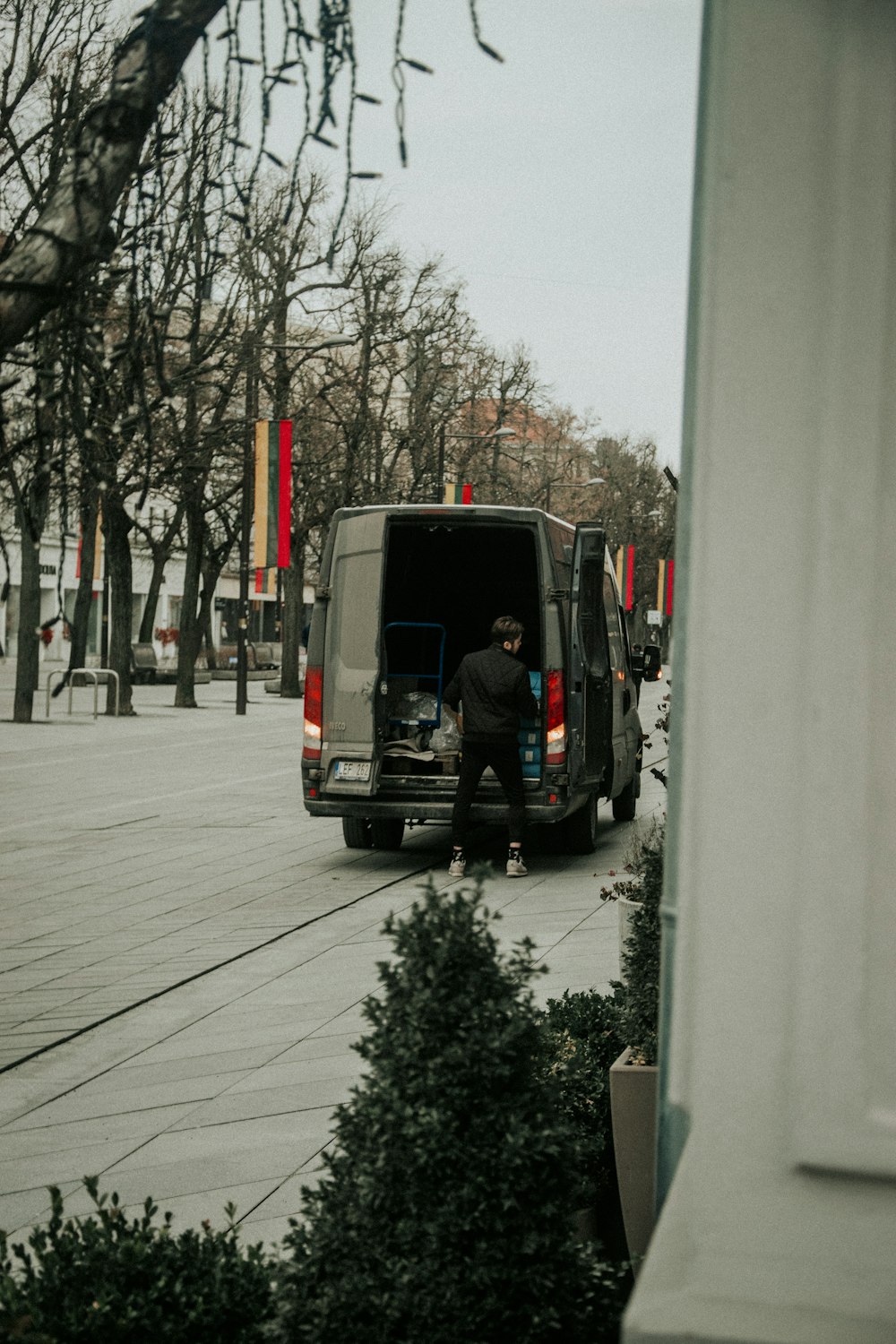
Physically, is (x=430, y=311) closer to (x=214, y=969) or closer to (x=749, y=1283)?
(x=214, y=969)

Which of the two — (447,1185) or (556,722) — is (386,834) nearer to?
(556,722)

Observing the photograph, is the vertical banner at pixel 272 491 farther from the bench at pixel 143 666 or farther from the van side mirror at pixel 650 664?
the bench at pixel 143 666

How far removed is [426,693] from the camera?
1344cm

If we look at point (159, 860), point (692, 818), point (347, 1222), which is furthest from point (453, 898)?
point (159, 860)

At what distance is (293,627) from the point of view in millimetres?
37594

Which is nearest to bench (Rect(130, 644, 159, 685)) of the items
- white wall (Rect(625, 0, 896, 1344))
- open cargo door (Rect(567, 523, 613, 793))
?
open cargo door (Rect(567, 523, 613, 793))

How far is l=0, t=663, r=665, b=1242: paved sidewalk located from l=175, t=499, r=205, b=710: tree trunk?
16950 mm

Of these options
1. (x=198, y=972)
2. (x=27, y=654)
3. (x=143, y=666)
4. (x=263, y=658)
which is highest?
(x=27, y=654)

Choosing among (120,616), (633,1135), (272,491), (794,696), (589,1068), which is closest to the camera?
(794,696)

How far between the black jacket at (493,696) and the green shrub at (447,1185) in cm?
866

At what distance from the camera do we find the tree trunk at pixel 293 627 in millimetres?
39031

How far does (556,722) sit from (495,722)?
1.95 ft

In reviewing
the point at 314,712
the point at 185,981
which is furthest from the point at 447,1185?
the point at 314,712

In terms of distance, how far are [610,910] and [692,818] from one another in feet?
26.4
